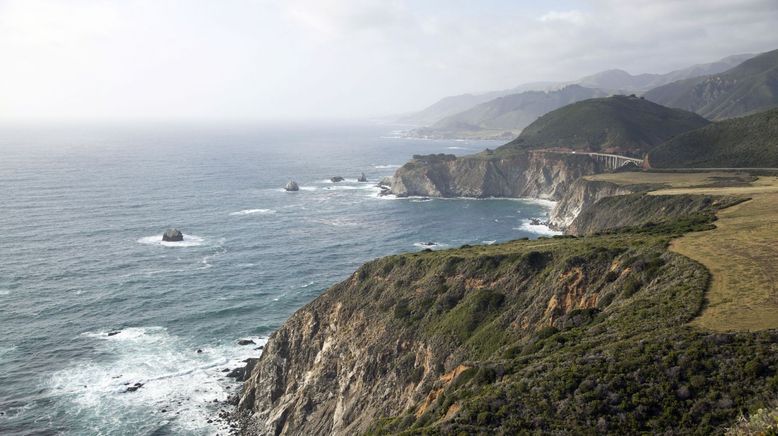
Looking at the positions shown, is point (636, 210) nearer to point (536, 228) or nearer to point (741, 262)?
point (536, 228)

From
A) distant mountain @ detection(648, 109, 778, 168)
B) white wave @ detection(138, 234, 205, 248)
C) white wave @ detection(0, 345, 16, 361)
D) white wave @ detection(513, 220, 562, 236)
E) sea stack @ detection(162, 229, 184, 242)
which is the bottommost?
white wave @ detection(0, 345, 16, 361)

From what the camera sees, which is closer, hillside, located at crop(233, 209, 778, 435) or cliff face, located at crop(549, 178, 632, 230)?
hillside, located at crop(233, 209, 778, 435)

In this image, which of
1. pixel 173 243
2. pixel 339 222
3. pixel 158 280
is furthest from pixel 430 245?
pixel 158 280

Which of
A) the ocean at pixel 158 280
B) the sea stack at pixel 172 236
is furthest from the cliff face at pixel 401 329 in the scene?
the sea stack at pixel 172 236

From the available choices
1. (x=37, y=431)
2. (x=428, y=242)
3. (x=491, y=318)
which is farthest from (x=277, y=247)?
(x=491, y=318)

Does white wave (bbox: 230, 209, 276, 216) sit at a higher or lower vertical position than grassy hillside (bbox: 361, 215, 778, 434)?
lower

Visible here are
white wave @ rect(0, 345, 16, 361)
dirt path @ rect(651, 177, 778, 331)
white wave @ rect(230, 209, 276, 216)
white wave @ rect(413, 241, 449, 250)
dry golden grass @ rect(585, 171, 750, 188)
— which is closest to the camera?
dirt path @ rect(651, 177, 778, 331)

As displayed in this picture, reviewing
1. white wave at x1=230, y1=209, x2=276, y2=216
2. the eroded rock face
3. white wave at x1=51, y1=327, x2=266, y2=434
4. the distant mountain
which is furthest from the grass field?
white wave at x1=230, y1=209, x2=276, y2=216

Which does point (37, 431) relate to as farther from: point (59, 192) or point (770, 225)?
point (59, 192)

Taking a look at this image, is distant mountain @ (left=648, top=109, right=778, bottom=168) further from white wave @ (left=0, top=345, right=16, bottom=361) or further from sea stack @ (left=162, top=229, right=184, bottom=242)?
white wave @ (left=0, top=345, right=16, bottom=361)
